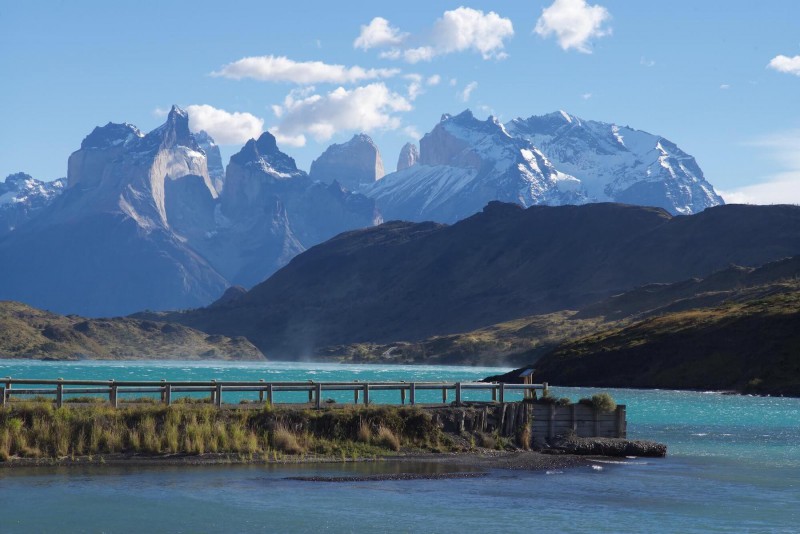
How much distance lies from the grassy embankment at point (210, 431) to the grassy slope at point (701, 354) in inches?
3475

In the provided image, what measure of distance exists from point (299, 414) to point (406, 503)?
10.7 m

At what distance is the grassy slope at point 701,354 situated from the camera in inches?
5330

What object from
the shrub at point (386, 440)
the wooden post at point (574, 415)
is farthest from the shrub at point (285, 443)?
the wooden post at point (574, 415)

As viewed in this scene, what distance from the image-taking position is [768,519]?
122 feet

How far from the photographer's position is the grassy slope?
135375 mm

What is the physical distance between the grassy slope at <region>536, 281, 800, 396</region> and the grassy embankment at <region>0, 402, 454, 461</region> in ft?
290

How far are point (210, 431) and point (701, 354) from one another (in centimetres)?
11095

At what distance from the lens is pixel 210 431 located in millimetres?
45750

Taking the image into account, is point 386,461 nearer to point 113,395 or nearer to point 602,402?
point 113,395

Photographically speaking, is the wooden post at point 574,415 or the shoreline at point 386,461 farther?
the wooden post at point 574,415

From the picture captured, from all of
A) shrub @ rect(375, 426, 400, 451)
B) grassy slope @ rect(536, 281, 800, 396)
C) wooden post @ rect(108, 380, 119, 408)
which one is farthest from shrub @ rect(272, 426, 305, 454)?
grassy slope @ rect(536, 281, 800, 396)

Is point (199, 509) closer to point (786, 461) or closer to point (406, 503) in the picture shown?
point (406, 503)

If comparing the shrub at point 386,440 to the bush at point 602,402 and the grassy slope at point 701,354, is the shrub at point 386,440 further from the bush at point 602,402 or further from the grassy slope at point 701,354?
the grassy slope at point 701,354

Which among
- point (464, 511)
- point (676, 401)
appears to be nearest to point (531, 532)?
point (464, 511)
